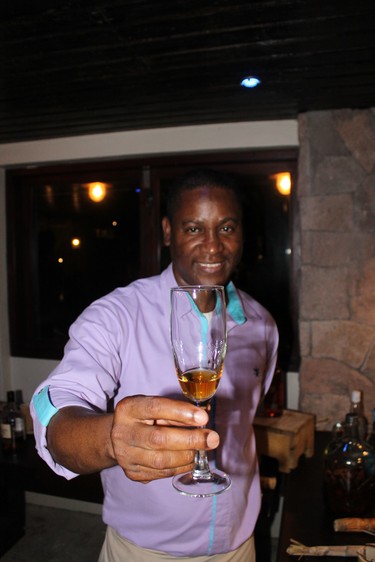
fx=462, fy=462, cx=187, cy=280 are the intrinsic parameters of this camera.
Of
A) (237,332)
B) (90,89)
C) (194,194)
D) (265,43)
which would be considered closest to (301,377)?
(237,332)

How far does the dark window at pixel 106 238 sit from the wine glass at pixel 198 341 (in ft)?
7.97

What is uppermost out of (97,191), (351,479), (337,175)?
(97,191)

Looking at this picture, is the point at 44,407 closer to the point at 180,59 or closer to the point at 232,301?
the point at 232,301

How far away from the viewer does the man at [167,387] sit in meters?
0.96

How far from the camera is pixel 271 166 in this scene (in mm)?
3154

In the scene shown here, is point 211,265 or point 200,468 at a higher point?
point 211,265

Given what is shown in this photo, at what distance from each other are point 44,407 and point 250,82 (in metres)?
1.90

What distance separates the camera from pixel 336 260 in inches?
106

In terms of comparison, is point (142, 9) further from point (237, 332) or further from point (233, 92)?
point (237, 332)

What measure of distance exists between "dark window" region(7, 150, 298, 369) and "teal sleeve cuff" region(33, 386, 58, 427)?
95.0 inches

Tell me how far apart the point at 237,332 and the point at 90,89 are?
152 centimetres

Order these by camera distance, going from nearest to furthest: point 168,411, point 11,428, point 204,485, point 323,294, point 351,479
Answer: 1. point 168,411
2. point 204,485
3. point 351,479
4. point 323,294
5. point 11,428

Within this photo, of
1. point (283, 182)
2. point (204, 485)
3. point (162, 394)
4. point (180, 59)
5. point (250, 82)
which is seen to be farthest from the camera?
point (283, 182)

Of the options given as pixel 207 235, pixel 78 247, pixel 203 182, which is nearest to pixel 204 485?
pixel 207 235
